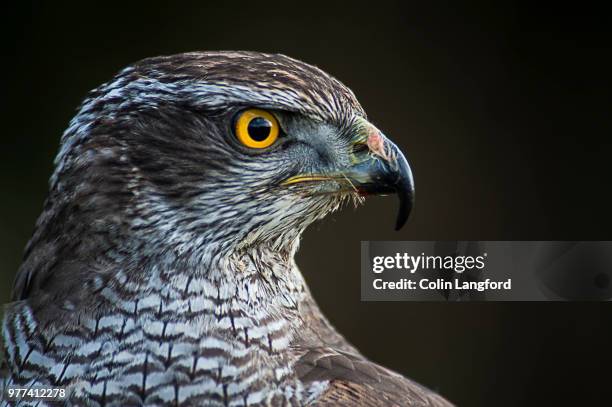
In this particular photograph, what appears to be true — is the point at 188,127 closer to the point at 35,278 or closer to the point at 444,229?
the point at 35,278

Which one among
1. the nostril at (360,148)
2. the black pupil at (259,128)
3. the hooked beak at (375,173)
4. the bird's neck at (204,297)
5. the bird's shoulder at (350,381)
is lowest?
the bird's shoulder at (350,381)

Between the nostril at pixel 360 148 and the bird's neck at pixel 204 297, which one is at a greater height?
the nostril at pixel 360 148

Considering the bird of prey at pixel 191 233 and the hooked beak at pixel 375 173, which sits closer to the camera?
the bird of prey at pixel 191 233

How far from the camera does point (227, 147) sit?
7.75 ft

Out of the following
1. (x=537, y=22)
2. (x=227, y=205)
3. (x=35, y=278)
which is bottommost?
(x=35, y=278)

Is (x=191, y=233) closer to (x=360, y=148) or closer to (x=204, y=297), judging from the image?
(x=204, y=297)

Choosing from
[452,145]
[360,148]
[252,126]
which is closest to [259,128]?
[252,126]

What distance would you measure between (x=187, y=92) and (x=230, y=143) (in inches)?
7.2

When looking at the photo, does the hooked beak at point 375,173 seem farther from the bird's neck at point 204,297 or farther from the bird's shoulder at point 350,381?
the bird's shoulder at point 350,381

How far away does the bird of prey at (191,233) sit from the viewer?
2.27 meters

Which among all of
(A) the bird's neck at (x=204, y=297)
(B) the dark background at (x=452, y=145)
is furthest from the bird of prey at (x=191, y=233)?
(B) the dark background at (x=452, y=145)

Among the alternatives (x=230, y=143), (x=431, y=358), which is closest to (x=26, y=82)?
(x=431, y=358)

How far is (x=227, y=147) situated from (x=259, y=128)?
4.0 inches

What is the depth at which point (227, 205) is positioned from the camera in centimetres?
235
